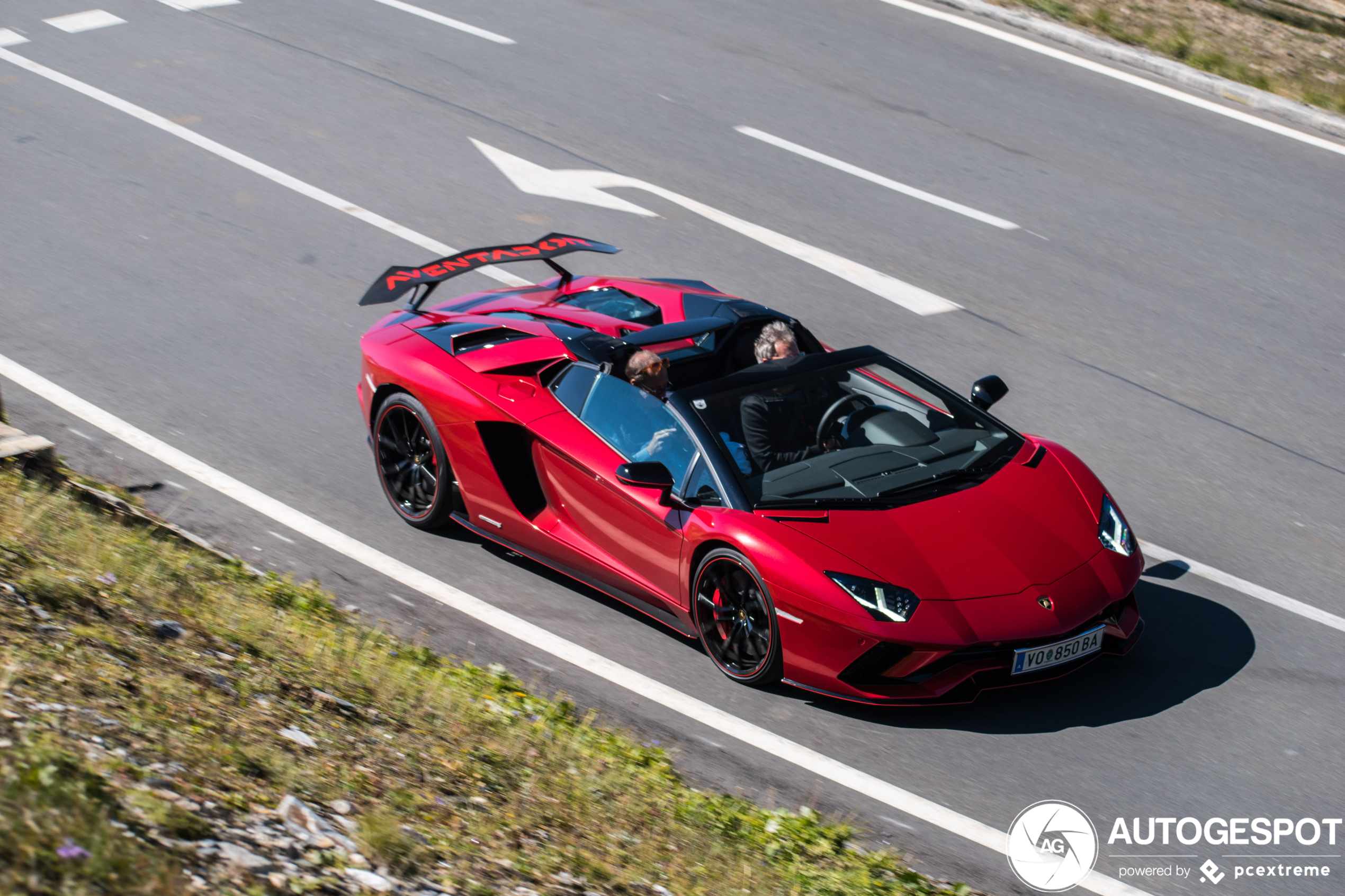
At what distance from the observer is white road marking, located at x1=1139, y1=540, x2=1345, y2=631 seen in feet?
23.7

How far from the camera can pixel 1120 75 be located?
46.9 feet

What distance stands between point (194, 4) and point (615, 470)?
1138cm

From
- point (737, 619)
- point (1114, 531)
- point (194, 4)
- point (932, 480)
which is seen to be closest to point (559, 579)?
point (737, 619)

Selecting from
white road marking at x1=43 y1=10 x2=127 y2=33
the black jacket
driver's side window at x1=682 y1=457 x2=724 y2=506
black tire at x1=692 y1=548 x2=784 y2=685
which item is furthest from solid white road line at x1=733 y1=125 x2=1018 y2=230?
white road marking at x1=43 y1=10 x2=127 y2=33

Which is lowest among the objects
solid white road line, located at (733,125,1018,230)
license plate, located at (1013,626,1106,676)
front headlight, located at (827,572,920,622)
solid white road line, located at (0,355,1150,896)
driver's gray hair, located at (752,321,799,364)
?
solid white road line, located at (0,355,1150,896)

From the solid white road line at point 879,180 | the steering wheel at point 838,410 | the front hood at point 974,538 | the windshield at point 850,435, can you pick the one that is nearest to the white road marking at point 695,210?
the solid white road line at point 879,180

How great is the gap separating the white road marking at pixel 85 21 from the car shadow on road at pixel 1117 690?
12587 millimetres

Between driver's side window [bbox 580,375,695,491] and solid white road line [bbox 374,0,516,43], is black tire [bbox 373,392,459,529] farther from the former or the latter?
solid white road line [bbox 374,0,516,43]

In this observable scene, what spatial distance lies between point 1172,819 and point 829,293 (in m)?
5.76

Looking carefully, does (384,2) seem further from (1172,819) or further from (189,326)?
(1172,819)

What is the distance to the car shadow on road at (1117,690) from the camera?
6.30 m

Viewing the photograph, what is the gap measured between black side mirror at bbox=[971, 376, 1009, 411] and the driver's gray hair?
3.31ft

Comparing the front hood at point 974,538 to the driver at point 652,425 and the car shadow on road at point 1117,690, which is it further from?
the driver at point 652,425
